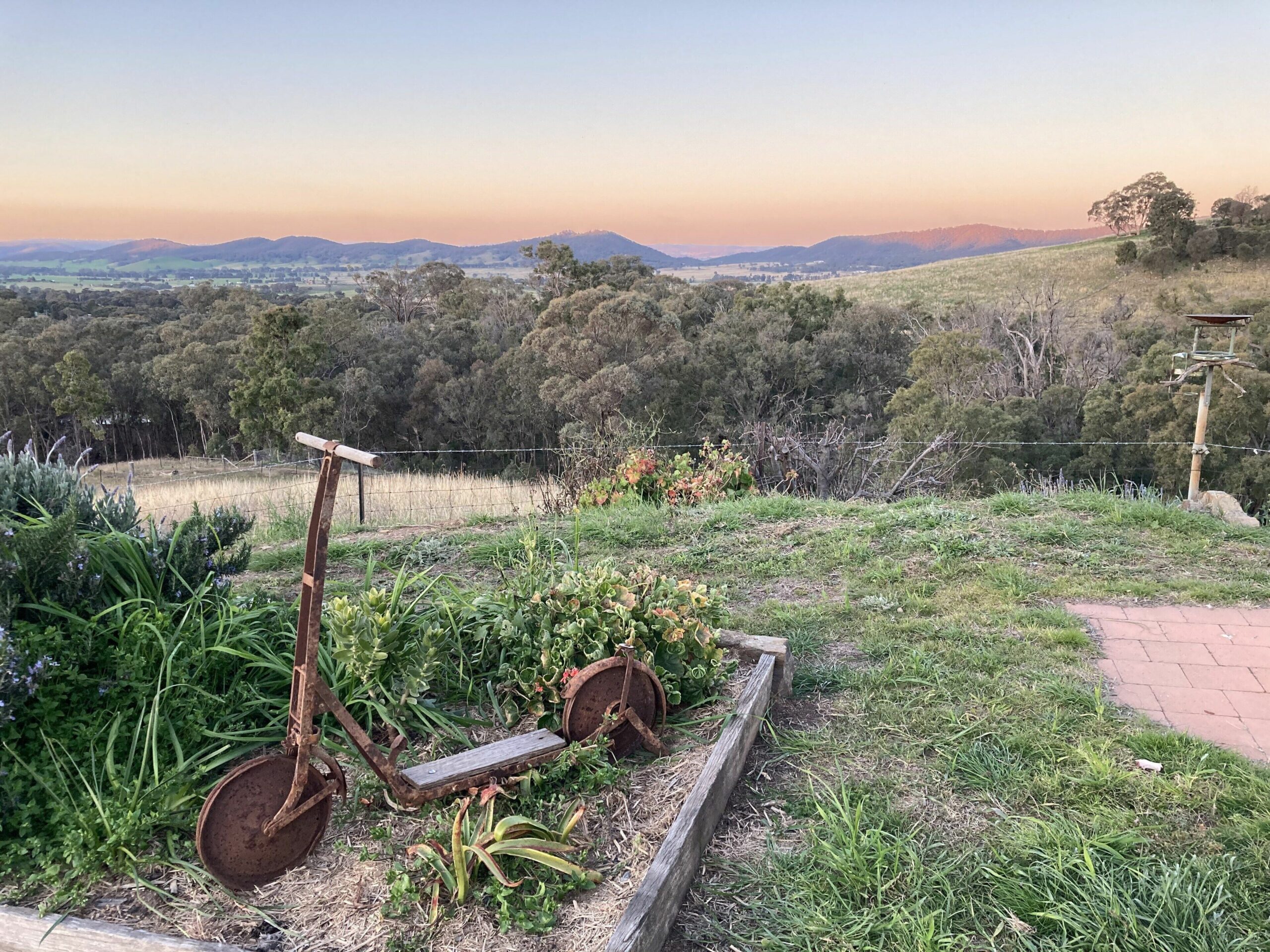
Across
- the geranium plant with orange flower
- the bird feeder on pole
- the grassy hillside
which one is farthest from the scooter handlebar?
the grassy hillside

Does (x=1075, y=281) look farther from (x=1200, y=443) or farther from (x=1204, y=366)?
(x=1200, y=443)

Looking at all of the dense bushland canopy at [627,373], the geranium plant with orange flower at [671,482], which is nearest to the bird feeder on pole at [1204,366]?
the geranium plant with orange flower at [671,482]

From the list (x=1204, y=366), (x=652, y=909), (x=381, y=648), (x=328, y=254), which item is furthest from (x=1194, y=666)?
(x=328, y=254)

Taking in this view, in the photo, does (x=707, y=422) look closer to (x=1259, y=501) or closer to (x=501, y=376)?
(x=501, y=376)

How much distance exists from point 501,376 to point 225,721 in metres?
25.3

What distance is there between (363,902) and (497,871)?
318mm

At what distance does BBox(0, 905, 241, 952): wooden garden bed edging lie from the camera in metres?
1.65

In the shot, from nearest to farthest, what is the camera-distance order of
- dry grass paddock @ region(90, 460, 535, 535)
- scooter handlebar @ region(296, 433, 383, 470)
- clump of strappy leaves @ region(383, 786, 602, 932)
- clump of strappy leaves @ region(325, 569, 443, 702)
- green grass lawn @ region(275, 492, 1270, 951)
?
scooter handlebar @ region(296, 433, 383, 470), clump of strappy leaves @ region(383, 786, 602, 932), green grass lawn @ region(275, 492, 1270, 951), clump of strappy leaves @ region(325, 569, 443, 702), dry grass paddock @ region(90, 460, 535, 535)

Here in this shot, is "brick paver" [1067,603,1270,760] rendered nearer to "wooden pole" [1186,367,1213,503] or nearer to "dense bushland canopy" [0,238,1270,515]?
"wooden pole" [1186,367,1213,503]

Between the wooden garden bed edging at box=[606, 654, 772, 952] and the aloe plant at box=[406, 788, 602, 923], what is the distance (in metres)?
0.16

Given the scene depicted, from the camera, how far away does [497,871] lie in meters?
1.78

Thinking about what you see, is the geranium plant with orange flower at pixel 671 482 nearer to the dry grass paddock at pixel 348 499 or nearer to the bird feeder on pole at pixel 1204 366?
the dry grass paddock at pixel 348 499

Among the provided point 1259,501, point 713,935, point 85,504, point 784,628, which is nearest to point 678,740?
point 713,935

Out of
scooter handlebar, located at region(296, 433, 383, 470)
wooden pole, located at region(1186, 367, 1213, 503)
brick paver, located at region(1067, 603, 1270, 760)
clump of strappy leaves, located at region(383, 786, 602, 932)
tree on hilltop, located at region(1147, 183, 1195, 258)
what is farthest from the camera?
tree on hilltop, located at region(1147, 183, 1195, 258)
